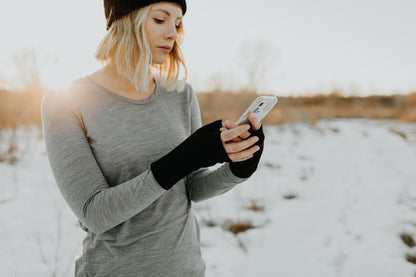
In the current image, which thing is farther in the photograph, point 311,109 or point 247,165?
point 311,109

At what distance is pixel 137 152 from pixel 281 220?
2.52 meters

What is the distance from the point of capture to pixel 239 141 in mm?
853

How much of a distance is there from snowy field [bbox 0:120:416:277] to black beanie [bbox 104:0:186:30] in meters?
1.86

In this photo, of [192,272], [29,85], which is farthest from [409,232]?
[29,85]

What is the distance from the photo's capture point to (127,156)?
92cm

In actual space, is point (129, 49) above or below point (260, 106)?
above

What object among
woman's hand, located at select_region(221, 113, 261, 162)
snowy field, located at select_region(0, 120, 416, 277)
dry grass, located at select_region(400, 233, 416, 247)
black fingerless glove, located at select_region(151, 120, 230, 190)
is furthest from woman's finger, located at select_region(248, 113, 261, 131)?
dry grass, located at select_region(400, 233, 416, 247)

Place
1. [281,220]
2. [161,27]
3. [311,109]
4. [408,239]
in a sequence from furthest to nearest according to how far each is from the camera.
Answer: [311,109] → [281,220] → [408,239] → [161,27]

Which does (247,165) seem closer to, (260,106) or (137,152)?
(260,106)

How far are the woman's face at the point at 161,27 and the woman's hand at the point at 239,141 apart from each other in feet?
1.47

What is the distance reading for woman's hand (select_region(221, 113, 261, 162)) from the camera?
796mm

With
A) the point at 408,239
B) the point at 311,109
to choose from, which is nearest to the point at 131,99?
the point at 408,239

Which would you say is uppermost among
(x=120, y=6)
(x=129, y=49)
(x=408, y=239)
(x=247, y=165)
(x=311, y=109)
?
(x=120, y=6)

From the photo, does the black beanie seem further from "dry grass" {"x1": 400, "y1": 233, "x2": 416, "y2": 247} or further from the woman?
"dry grass" {"x1": 400, "y1": 233, "x2": 416, "y2": 247}
